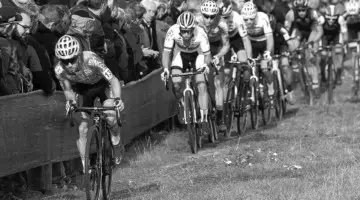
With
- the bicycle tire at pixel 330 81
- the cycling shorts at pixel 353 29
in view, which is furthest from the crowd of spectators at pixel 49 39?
the cycling shorts at pixel 353 29

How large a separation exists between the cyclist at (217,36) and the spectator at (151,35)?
74 cm

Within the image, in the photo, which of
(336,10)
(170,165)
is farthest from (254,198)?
(336,10)

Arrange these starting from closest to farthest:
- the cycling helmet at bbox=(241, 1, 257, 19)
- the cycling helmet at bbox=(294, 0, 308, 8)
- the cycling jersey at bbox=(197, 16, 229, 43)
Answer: the cycling jersey at bbox=(197, 16, 229, 43) < the cycling helmet at bbox=(241, 1, 257, 19) < the cycling helmet at bbox=(294, 0, 308, 8)

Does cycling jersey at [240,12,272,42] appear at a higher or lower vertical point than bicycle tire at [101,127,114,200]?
higher

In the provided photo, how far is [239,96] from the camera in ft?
61.1

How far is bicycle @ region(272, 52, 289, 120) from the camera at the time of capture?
20.5 m

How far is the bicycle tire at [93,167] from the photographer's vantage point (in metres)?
11.0

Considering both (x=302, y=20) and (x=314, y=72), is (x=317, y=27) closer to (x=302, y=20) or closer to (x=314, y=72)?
(x=302, y=20)

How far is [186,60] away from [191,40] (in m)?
0.45

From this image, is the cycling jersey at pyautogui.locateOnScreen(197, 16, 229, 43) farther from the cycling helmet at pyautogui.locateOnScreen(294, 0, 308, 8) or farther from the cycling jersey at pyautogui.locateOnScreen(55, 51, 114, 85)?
the cycling jersey at pyautogui.locateOnScreen(55, 51, 114, 85)

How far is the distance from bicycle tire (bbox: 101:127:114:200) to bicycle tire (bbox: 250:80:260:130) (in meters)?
6.92

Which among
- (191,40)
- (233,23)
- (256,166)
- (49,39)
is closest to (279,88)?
(233,23)

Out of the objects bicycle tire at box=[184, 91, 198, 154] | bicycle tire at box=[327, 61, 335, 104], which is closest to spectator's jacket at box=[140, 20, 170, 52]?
bicycle tire at box=[184, 91, 198, 154]

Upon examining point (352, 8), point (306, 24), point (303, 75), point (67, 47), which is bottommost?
point (303, 75)
